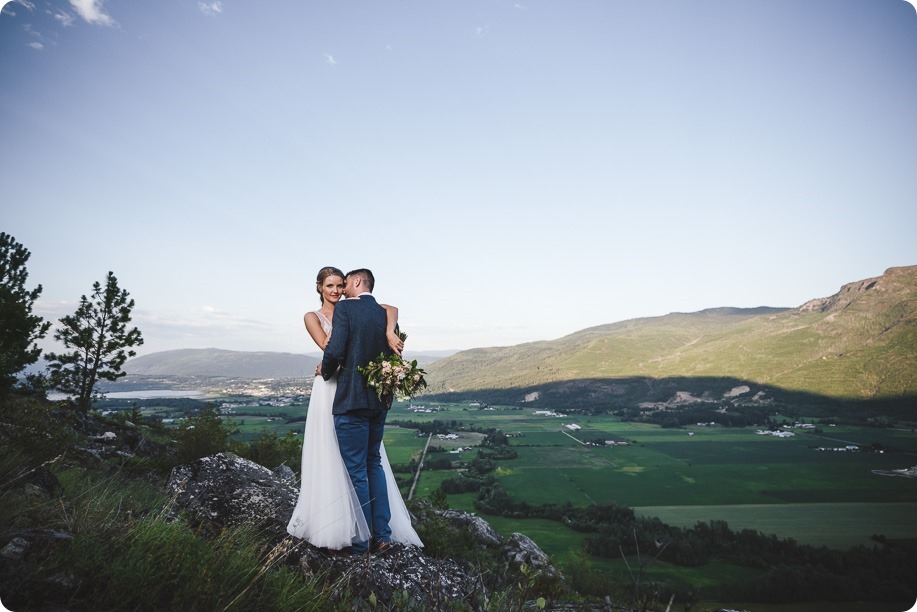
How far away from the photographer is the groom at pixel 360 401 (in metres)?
4.94

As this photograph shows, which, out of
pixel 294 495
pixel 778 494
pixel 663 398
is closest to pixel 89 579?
pixel 294 495

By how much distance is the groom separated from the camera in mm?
4938

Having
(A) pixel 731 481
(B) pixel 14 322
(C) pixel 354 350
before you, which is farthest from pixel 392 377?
(A) pixel 731 481

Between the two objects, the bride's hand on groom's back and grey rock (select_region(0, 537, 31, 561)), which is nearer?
grey rock (select_region(0, 537, 31, 561))

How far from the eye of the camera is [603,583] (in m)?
31.3

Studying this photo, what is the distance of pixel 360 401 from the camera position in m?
4.87

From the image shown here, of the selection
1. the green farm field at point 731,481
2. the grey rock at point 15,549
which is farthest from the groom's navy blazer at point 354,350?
the green farm field at point 731,481

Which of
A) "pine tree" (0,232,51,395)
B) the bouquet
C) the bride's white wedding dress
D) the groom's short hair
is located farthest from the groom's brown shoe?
"pine tree" (0,232,51,395)

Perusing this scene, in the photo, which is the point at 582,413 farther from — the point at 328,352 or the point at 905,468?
the point at 328,352

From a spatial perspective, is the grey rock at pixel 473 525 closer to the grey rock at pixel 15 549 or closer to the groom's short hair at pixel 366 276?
the groom's short hair at pixel 366 276

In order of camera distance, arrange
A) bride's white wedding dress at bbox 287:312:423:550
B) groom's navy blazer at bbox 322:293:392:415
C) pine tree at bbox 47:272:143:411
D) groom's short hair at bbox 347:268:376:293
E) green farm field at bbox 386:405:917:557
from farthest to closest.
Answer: green farm field at bbox 386:405:917:557 → pine tree at bbox 47:272:143:411 → groom's short hair at bbox 347:268:376:293 → bride's white wedding dress at bbox 287:312:423:550 → groom's navy blazer at bbox 322:293:392:415

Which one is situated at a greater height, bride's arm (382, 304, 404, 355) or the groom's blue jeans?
bride's arm (382, 304, 404, 355)

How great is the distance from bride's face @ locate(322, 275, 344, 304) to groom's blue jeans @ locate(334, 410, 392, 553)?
→ 67.0 inches

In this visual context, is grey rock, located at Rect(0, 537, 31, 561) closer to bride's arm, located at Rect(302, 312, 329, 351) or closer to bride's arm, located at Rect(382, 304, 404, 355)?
bride's arm, located at Rect(302, 312, 329, 351)
